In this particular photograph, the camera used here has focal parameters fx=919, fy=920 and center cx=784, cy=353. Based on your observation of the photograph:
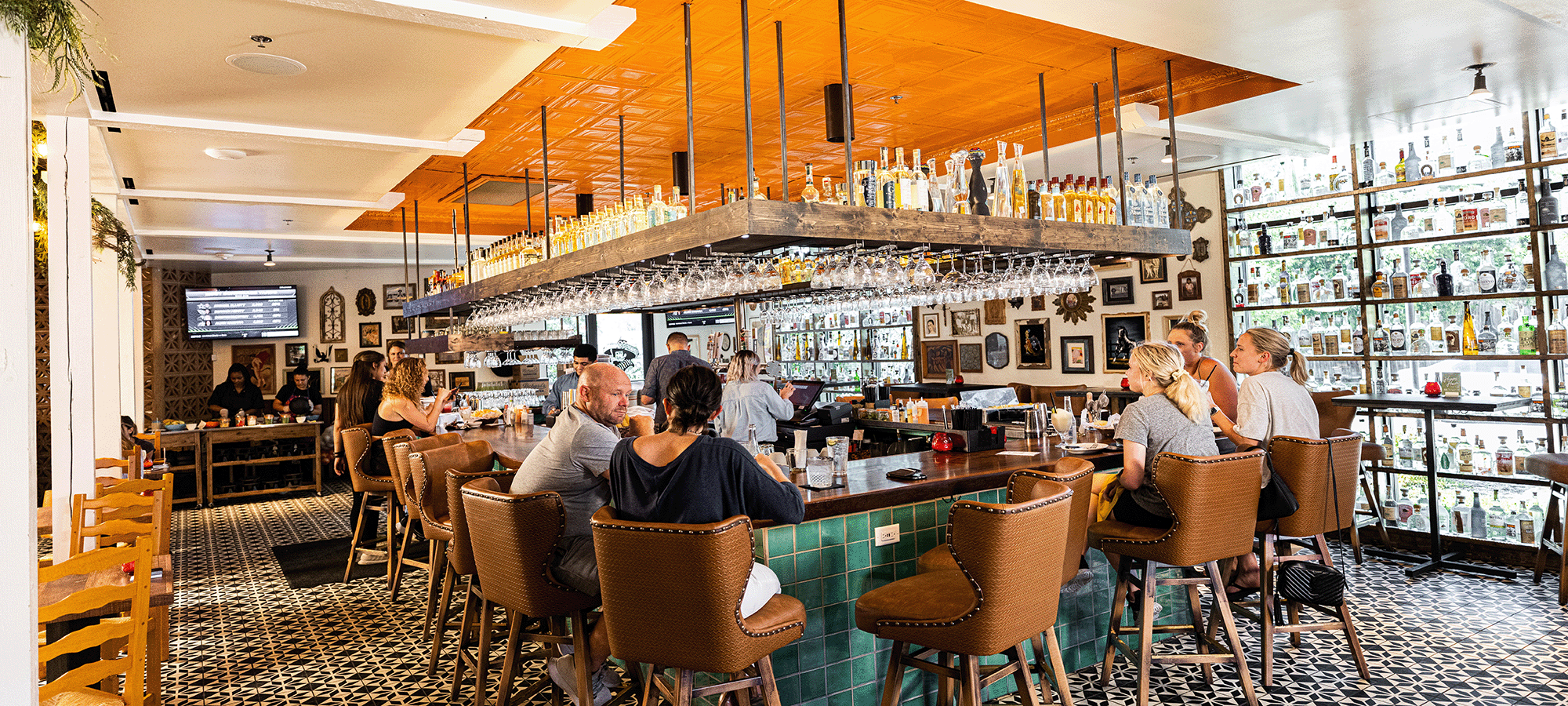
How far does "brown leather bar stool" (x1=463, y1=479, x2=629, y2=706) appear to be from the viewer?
325 cm

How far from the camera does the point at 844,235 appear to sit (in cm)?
364

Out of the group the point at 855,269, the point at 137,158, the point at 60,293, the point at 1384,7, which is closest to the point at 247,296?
the point at 137,158

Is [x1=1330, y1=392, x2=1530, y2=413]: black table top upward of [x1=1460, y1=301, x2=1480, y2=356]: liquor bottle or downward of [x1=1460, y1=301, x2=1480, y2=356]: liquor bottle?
downward

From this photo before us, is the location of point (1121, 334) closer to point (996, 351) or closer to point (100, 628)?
point (996, 351)

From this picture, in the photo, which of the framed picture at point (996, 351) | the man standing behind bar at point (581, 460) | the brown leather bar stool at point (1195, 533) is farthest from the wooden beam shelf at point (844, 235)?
the framed picture at point (996, 351)

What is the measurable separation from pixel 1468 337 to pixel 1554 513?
4.18ft

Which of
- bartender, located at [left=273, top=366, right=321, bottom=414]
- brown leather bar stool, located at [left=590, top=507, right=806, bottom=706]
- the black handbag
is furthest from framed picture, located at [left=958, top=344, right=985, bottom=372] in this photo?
bartender, located at [left=273, top=366, right=321, bottom=414]

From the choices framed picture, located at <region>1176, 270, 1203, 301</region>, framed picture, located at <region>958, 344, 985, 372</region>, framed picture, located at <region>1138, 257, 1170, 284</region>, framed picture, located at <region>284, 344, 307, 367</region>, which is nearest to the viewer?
framed picture, located at <region>1176, 270, 1203, 301</region>

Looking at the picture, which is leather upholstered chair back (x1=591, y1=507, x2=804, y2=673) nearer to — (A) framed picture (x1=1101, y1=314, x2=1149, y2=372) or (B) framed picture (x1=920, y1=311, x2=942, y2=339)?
(A) framed picture (x1=1101, y1=314, x2=1149, y2=372)

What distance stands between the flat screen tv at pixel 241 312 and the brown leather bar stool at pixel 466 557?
8986mm

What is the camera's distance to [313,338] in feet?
42.7

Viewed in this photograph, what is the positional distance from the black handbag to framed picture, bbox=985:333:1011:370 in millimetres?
5633

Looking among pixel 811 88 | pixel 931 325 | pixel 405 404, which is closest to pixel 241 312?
pixel 405 404

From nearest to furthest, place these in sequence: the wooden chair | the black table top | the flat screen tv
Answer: the wooden chair → the black table top → the flat screen tv
